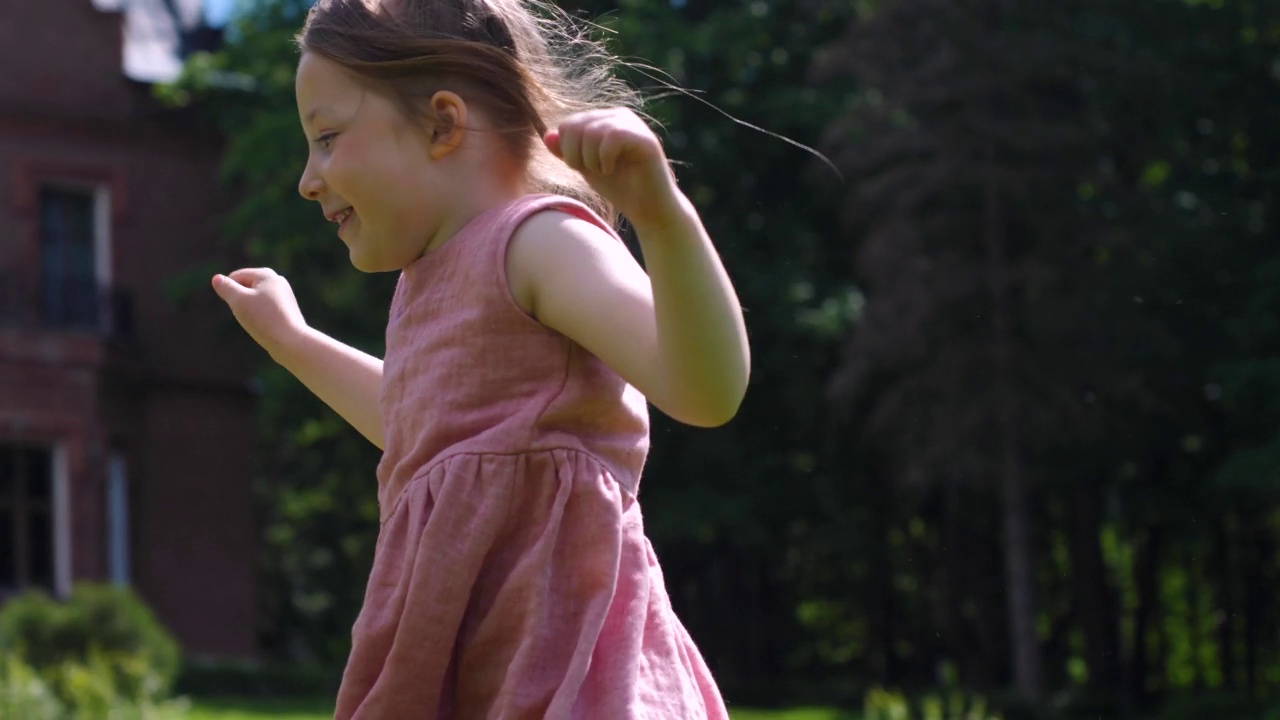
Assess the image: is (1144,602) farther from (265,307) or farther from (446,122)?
(446,122)

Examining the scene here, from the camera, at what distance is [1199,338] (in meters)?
19.6

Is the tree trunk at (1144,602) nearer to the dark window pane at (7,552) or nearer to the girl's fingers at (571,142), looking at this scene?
the dark window pane at (7,552)

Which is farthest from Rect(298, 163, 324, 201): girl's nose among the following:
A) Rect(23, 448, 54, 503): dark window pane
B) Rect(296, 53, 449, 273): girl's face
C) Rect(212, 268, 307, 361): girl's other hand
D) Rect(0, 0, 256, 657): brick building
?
Rect(23, 448, 54, 503): dark window pane

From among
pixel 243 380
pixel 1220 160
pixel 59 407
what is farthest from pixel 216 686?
pixel 1220 160

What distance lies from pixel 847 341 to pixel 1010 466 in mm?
2131

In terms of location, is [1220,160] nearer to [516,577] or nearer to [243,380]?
[243,380]

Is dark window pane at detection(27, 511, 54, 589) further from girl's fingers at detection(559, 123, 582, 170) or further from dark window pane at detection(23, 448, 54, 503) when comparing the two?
girl's fingers at detection(559, 123, 582, 170)

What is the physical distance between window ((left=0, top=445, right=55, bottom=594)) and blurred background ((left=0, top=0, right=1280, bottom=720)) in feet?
0.17

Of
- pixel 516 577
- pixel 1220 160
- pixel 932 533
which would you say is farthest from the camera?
pixel 932 533

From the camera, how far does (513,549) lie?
2.11m

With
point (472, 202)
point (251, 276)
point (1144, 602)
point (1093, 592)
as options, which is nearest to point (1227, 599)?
point (1144, 602)

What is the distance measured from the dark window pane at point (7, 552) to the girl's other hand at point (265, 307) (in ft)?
71.3

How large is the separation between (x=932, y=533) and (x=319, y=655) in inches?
462

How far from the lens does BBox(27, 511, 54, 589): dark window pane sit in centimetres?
2341
